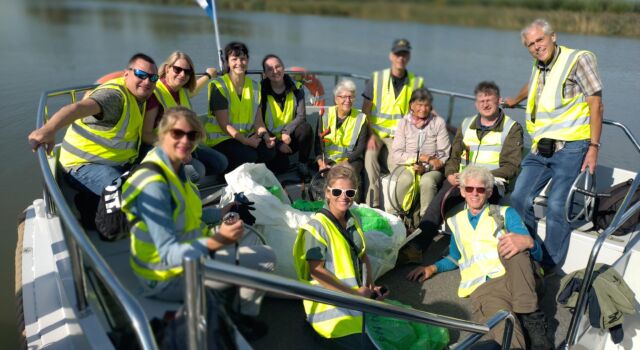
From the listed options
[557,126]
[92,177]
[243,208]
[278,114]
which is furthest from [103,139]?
[557,126]

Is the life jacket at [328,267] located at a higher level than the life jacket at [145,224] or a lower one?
lower

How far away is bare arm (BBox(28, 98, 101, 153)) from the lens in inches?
86.3

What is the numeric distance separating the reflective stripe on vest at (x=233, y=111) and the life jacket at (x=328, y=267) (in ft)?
5.96

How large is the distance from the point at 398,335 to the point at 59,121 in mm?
1886

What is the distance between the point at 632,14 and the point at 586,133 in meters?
15.6

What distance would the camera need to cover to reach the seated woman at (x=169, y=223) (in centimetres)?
170

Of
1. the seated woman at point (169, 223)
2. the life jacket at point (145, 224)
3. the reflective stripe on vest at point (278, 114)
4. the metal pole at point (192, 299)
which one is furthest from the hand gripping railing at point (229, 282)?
the reflective stripe on vest at point (278, 114)

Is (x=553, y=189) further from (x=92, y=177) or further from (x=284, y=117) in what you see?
(x=92, y=177)

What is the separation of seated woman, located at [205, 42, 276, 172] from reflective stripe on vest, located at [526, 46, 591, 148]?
6.62 feet

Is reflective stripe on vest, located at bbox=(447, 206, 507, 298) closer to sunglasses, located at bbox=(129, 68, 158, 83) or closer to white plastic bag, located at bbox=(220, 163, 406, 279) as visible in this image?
white plastic bag, located at bbox=(220, 163, 406, 279)

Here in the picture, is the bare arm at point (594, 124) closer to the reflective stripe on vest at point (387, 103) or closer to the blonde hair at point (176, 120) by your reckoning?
the reflective stripe on vest at point (387, 103)

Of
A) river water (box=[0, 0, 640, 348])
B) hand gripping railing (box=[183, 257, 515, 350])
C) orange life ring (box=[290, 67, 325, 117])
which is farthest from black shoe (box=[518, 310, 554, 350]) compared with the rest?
river water (box=[0, 0, 640, 348])

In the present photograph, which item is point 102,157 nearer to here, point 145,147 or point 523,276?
point 145,147

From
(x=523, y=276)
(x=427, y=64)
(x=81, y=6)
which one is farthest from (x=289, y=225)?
(x=81, y=6)
